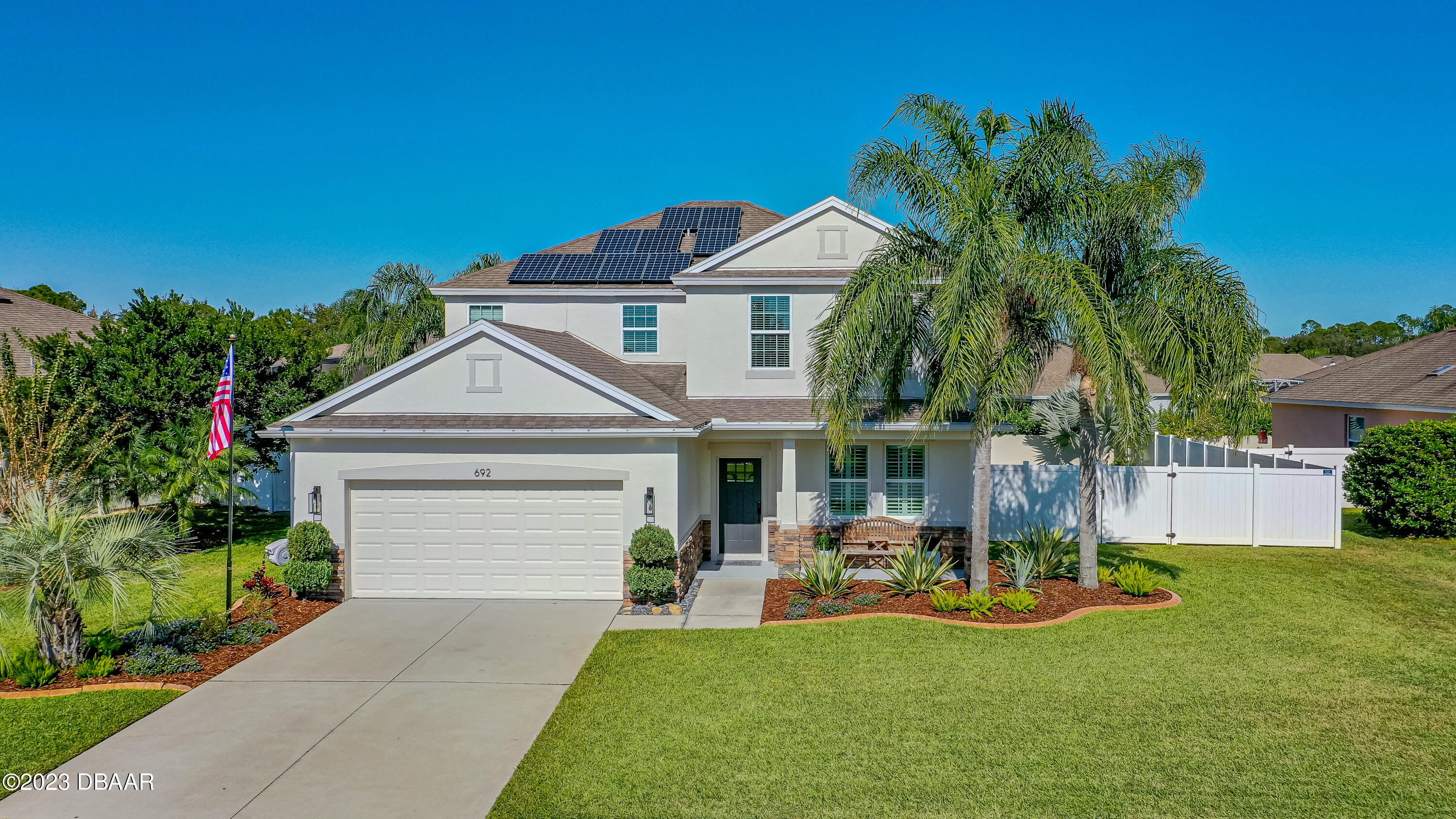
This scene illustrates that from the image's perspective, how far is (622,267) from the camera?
61.0ft

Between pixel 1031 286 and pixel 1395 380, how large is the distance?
2052cm

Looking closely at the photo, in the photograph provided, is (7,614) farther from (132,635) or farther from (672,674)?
(672,674)

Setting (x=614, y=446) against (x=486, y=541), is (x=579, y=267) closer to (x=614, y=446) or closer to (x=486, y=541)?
(x=614, y=446)

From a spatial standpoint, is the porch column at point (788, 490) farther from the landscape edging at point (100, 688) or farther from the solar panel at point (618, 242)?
the landscape edging at point (100, 688)

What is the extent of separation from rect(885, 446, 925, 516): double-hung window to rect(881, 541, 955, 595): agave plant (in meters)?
2.37

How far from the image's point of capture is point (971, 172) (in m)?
11.7

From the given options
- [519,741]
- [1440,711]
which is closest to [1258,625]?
[1440,711]

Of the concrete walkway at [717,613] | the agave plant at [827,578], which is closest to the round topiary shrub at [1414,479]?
the agave plant at [827,578]

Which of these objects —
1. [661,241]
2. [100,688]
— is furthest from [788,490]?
[100,688]

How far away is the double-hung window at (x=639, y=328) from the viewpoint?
60.0 ft

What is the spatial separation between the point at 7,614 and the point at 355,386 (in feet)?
17.7

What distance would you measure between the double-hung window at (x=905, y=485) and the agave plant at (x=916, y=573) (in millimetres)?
2374

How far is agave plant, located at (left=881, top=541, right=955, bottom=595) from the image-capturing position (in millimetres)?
12938

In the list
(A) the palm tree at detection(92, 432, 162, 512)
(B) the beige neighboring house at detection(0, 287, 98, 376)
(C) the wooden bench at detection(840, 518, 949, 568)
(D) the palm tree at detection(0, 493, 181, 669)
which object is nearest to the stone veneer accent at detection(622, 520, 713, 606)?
(C) the wooden bench at detection(840, 518, 949, 568)
